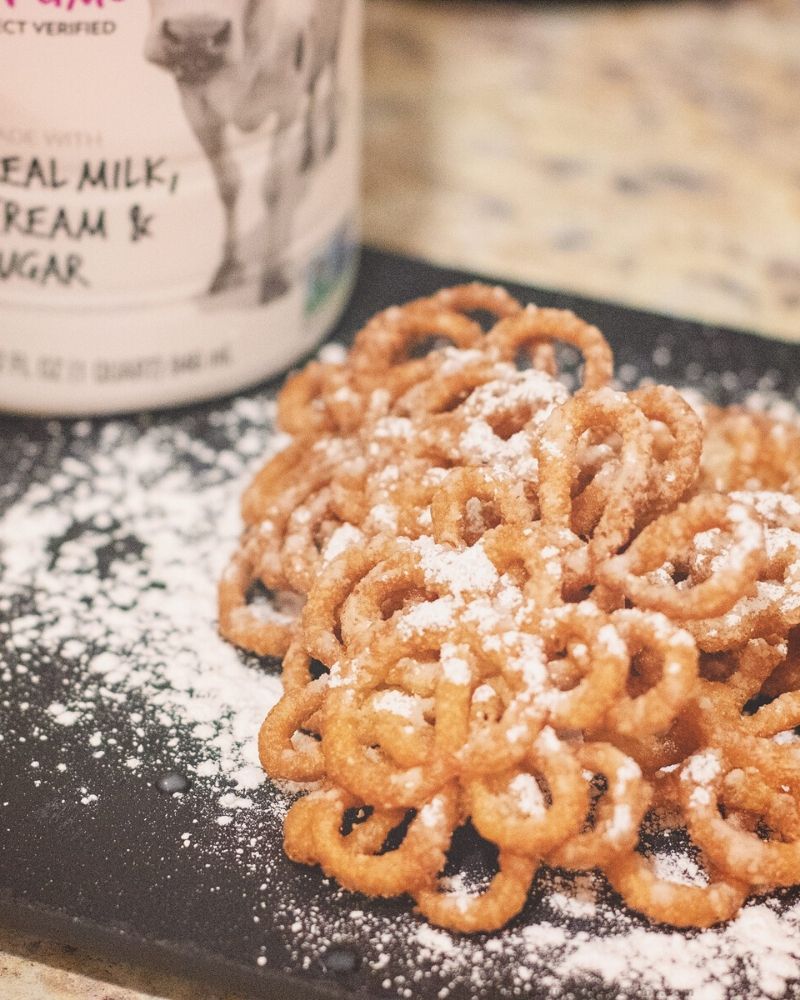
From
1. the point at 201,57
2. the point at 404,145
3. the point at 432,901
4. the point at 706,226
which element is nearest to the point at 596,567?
the point at 432,901

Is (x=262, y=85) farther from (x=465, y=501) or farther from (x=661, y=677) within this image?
(x=661, y=677)

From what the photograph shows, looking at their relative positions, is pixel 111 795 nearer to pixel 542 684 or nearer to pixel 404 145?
pixel 542 684

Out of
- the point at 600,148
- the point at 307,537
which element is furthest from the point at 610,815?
the point at 600,148

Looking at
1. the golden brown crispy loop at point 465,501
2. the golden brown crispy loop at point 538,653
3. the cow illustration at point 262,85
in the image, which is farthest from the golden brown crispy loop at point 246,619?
the cow illustration at point 262,85

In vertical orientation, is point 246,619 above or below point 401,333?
below

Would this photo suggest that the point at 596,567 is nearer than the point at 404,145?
Yes

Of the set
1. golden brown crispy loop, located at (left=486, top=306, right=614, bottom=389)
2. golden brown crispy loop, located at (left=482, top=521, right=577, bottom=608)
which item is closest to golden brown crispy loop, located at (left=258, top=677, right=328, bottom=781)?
golden brown crispy loop, located at (left=482, top=521, right=577, bottom=608)
